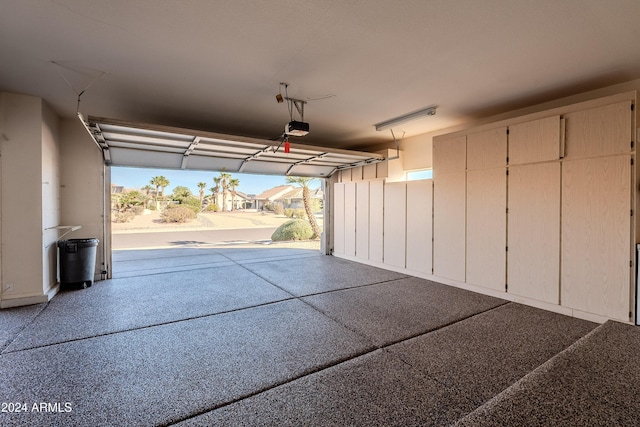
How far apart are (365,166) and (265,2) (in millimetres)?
5869

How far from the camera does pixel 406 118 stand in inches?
209

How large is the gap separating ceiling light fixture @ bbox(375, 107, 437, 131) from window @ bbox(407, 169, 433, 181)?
5.17ft

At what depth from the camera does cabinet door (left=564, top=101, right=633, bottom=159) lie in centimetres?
352

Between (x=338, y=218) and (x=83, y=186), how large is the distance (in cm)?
632

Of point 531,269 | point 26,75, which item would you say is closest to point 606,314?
point 531,269

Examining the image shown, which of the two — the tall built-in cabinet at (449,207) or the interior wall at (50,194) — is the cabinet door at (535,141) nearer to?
the tall built-in cabinet at (449,207)

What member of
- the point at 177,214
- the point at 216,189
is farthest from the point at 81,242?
the point at 216,189

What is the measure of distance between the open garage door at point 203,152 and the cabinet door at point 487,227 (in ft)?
8.29

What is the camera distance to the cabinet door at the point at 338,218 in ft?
29.0

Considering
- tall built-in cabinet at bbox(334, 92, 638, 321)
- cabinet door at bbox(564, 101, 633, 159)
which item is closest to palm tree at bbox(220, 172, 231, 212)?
tall built-in cabinet at bbox(334, 92, 638, 321)

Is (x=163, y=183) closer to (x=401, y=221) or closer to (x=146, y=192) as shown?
(x=146, y=192)

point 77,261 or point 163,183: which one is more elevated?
point 163,183

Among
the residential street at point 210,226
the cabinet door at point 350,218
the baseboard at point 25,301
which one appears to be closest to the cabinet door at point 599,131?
the cabinet door at point 350,218

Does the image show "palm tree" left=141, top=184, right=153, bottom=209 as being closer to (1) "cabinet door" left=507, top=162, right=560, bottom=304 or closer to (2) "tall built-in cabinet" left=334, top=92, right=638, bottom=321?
(2) "tall built-in cabinet" left=334, top=92, right=638, bottom=321
